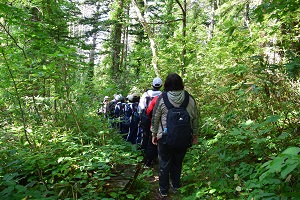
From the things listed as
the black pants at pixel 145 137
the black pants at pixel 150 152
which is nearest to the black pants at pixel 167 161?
the black pants at pixel 150 152

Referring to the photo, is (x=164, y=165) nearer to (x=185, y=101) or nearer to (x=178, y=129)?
(x=178, y=129)

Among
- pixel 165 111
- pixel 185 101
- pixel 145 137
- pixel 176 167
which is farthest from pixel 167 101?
pixel 145 137

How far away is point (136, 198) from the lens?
11.4 feet

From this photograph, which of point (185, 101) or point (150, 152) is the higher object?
point (185, 101)

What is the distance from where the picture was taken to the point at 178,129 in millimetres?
3449

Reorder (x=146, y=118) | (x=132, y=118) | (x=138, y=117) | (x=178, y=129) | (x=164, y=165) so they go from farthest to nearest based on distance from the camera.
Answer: (x=132, y=118), (x=138, y=117), (x=146, y=118), (x=164, y=165), (x=178, y=129)

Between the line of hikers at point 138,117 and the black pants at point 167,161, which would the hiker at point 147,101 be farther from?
the black pants at point 167,161

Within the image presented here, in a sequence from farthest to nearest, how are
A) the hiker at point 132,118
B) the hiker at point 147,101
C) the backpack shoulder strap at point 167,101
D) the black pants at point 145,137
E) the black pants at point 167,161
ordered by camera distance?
the hiker at point 132,118 → the black pants at point 145,137 → the hiker at point 147,101 → the black pants at point 167,161 → the backpack shoulder strap at point 167,101

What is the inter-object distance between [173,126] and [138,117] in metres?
3.10

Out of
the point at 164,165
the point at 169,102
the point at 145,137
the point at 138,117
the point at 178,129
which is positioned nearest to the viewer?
the point at 178,129

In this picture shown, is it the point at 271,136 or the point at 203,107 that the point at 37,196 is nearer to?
the point at 271,136

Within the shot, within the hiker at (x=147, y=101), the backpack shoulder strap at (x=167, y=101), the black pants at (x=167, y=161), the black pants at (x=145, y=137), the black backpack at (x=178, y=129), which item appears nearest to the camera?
the black backpack at (x=178, y=129)

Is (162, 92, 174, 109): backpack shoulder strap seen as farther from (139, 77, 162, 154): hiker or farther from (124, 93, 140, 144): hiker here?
(124, 93, 140, 144): hiker

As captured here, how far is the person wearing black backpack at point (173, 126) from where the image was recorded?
3.46 meters
